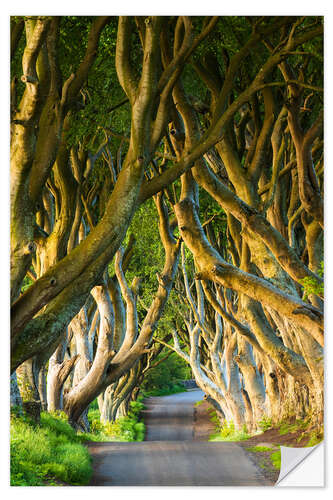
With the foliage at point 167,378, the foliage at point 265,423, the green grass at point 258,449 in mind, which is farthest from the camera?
the foliage at point 167,378

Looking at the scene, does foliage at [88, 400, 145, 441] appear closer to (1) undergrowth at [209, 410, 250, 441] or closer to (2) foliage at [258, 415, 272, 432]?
(1) undergrowth at [209, 410, 250, 441]

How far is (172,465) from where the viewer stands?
7102 millimetres

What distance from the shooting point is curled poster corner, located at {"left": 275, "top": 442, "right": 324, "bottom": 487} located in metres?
6.50

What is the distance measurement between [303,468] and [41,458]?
9.48 feet

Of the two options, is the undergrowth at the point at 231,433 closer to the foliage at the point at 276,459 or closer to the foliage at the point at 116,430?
the foliage at the point at 116,430

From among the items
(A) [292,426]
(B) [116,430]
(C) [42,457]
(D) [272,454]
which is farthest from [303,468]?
(B) [116,430]

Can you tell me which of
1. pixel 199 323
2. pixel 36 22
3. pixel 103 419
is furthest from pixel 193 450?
pixel 103 419

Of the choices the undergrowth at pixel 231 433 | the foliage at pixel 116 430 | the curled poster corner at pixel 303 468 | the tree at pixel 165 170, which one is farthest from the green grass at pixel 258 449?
the foliage at pixel 116 430

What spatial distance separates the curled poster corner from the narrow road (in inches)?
10.0

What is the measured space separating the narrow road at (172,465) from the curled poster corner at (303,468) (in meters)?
0.25

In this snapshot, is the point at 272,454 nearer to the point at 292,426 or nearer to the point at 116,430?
the point at 292,426

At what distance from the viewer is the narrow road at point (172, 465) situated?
21.8 ft

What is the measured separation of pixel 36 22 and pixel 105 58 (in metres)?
2.55

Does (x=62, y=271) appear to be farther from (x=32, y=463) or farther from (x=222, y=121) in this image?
(x=222, y=121)
